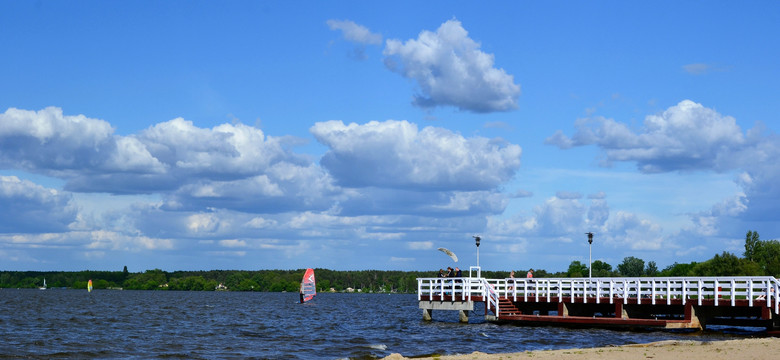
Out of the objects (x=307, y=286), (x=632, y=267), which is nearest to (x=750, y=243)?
(x=632, y=267)

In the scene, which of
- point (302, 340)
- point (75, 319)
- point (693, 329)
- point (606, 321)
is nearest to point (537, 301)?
point (606, 321)

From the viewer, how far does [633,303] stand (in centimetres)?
3953

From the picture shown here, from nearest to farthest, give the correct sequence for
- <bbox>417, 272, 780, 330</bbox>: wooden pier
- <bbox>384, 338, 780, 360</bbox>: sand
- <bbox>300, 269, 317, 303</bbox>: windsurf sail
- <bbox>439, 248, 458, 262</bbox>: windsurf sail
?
<bbox>384, 338, 780, 360</bbox>: sand < <bbox>417, 272, 780, 330</bbox>: wooden pier < <bbox>439, 248, 458, 262</bbox>: windsurf sail < <bbox>300, 269, 317, 303</bbox>: windsurf sail

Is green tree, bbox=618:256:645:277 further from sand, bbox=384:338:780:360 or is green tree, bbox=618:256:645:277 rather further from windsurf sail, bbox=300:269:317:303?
sand, bbox=384:338:780:360

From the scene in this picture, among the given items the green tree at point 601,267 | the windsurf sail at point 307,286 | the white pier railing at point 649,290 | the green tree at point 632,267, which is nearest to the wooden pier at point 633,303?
the white pier railing at point 649,290

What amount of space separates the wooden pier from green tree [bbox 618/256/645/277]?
80576mm

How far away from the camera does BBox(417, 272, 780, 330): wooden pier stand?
36.0 metres

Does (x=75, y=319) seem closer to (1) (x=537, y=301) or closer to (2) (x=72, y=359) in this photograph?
(2) (x=72, y=359)

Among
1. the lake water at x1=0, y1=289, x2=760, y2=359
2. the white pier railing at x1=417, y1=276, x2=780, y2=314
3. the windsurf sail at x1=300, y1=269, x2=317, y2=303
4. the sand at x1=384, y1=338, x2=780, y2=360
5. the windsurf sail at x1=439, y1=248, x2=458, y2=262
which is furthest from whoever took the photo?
the windsurf sail at x1=300, y1=269, x2=317, y2=303

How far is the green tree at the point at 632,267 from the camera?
124944 mm

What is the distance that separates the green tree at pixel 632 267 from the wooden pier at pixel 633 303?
80.6 meters

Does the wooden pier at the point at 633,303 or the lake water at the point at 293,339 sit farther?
the wooden pier at the point at 633,303

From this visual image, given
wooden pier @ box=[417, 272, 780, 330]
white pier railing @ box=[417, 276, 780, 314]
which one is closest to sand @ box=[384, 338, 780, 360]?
white pier railing @ box=[417, 276, 780, 314]

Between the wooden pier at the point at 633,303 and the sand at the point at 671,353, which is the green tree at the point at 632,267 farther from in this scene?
the sand at the point at 671,353
